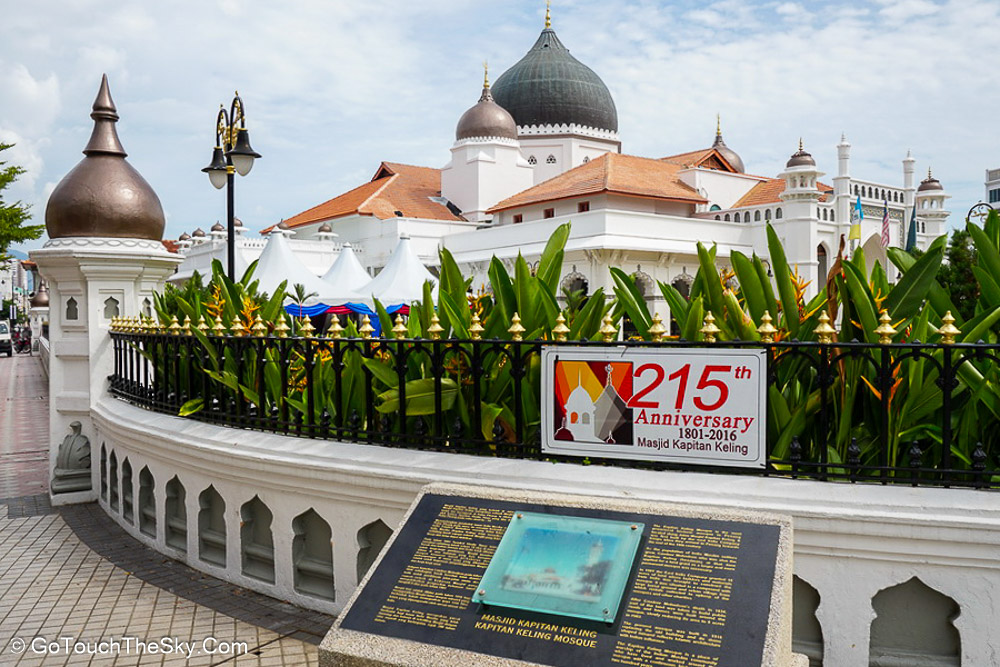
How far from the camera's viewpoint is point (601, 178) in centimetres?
3225

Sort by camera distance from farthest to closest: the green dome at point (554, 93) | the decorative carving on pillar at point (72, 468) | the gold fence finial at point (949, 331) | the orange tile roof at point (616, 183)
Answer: the green dome at point (554, 93)
the orange tile roof at point (616, 183)
the decorative carving on pillar at point (72, 468)
the gold fence finial at point (949, 331)

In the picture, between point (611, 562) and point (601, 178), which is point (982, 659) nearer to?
point (611, 562)

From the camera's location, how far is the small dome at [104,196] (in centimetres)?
739

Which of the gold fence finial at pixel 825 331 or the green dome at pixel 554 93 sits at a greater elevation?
the green dome at pixel 554 93

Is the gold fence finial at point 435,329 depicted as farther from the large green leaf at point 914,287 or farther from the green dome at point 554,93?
the green dome at point 554,93

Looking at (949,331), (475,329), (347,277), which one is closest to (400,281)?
(347,277)

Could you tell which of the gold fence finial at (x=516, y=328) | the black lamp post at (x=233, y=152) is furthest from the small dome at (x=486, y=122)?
the gold fence finial at (x=516, y=328)

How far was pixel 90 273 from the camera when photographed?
7.52 metres

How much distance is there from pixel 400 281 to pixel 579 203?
17.1 metres

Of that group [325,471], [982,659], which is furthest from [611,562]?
[325,471]

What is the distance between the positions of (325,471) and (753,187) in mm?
36717

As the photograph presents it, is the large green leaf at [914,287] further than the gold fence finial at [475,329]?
No

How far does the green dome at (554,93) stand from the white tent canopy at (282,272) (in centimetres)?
2722

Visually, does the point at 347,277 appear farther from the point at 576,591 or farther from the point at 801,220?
the point at 801,220
